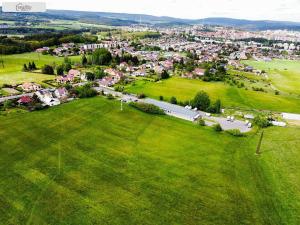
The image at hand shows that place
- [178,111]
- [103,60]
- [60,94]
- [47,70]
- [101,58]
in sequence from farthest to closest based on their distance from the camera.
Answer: [103,60]
[101,58]
[47,70]
[60,94]
[178,111]

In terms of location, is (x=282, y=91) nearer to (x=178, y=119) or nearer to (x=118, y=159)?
(x=178, y=119)

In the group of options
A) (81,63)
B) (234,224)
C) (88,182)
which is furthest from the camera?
(81,63)

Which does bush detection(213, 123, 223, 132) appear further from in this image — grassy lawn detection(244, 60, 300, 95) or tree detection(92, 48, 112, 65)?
tree detection(92, 48, 112, 65)

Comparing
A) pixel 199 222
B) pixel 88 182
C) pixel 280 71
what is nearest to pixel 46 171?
pixel 88 182

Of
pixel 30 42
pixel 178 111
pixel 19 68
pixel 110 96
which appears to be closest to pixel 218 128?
pixel 178 111

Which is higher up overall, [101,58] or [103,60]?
[101,58]

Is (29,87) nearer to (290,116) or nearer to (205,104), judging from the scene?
(205,104)

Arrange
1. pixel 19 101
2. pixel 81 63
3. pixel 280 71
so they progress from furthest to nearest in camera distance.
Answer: pixel 280 71 → pixel 81 63 → pixel 19 101
